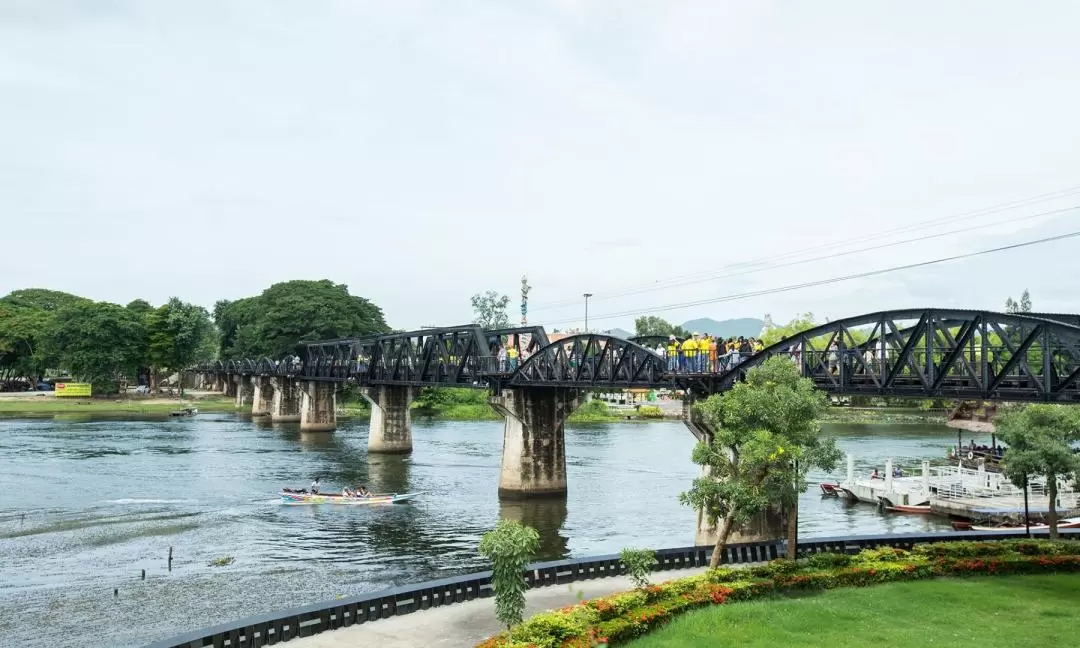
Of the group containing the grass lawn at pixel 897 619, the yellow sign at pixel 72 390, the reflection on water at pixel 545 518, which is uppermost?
the yellow sign at pixel 72 390

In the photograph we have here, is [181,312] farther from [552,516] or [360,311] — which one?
[552,516]

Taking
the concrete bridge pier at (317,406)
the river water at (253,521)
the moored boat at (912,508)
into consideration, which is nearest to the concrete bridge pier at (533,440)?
the river water at (253,521)

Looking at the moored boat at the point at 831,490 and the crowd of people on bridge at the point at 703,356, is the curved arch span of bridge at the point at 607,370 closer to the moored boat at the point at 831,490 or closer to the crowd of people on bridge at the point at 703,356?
the crowd of people on bridge at the point at 703,356

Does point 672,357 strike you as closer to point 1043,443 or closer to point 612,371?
point 612,371

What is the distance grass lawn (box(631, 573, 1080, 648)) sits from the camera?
22.4 metres

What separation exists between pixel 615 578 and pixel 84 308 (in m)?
161

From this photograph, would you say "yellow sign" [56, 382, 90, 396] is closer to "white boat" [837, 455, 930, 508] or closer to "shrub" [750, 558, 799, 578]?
"white boat" [837, 455, 930, 508]

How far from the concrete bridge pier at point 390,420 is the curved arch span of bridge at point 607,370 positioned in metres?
0.14

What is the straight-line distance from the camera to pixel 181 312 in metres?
172

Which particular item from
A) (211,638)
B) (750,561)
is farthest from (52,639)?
(750,561)

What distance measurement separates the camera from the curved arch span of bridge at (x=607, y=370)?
3300cm

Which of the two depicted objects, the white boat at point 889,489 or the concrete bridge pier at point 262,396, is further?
the concrete bridge pier at point 262,396

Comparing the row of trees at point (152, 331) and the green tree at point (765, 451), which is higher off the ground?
the row of trees at point (152, 331)

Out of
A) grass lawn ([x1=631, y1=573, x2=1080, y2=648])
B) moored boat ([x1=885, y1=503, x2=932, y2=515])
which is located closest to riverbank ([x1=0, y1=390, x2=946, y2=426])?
moored boat ([x1=885, y1=503, x2=932, y2=515])
